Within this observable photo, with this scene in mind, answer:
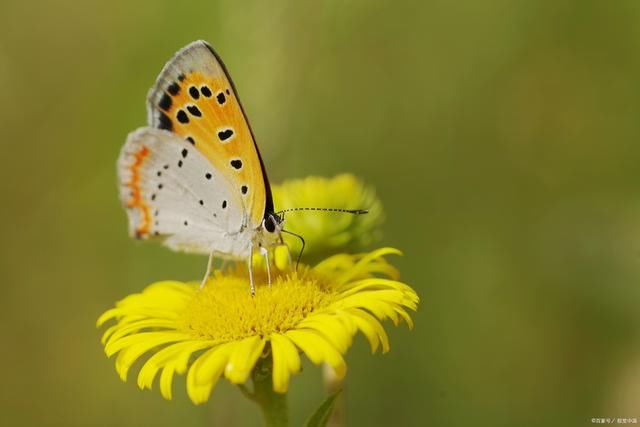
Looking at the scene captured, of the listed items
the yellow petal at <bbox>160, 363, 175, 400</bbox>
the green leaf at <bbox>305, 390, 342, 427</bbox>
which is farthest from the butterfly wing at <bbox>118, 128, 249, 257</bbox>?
the green leaf at <bbox>305, 390, 342, 427</bbox>

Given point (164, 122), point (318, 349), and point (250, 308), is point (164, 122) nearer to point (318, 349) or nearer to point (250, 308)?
point (250, 308)

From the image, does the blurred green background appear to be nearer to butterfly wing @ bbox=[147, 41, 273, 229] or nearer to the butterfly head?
butterfly wing @ bbox=[147, 41, 273, 229]

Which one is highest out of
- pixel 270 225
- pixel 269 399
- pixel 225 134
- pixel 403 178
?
pixel 225 134

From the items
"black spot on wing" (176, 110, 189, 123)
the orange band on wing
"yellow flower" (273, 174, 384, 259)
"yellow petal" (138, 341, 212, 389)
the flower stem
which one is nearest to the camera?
"yellow petal" (138, 341, 212, 389)

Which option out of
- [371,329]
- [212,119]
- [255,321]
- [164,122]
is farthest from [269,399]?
[164,122]

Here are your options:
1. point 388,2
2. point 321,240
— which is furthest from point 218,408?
point 388,2

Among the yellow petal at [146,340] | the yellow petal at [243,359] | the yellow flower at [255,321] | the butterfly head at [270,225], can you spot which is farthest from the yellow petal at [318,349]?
the butterfly head at [270,225]

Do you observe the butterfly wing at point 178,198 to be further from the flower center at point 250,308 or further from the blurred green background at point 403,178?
the blurred green background at point 403,178
